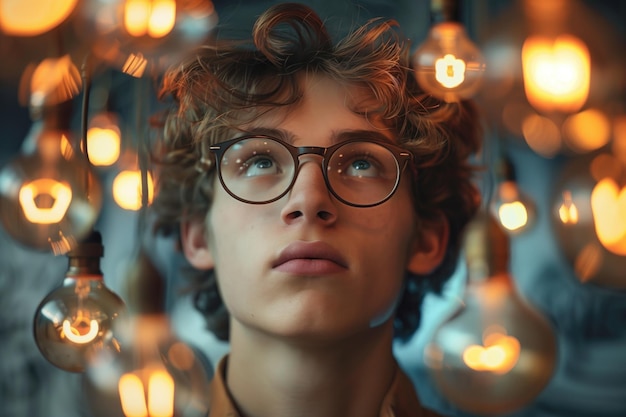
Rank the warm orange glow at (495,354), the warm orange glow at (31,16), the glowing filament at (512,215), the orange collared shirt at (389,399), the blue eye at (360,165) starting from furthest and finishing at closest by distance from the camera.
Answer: the orange collared shirt at (389,399) → the blue eye at (360,165) → the glowing filament at (512,215) → the warm orange glow at (495,354) → the warm orange glow at (31,16)

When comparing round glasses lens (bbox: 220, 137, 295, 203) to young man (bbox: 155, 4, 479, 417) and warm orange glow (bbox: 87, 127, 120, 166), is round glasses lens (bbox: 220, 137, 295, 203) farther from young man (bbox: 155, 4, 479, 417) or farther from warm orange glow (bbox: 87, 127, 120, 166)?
warm orange glow (bbox: 87, 127, 120, 166)

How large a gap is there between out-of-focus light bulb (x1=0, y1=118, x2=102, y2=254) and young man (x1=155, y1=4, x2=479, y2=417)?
0.21m

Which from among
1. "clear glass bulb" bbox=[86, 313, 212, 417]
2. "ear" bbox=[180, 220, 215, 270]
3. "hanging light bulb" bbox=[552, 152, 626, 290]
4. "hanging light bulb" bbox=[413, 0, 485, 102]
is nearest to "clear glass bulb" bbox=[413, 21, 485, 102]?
"hanging light bulb" bbox=[413, 0, 485, 102]

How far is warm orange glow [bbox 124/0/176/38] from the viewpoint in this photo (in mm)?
498

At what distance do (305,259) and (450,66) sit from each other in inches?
10.9

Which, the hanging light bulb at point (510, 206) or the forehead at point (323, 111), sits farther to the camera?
Result: the forehead at point (323, 111)

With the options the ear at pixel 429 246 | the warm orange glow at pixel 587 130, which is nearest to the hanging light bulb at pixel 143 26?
the warm orange glow at pixel 587 130

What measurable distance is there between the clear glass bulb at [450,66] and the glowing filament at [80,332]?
1.09 ft

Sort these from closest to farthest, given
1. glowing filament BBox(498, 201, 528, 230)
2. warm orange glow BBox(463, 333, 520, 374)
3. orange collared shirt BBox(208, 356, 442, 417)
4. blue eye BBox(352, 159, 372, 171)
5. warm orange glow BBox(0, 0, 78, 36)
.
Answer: warm orange glow BBox(0, 0, 78, 36), warm orange glow BBox(463, 333, 520, 374), glowing filament BBox(498, 201, 528, 230), blue eye BBox(352, 159, 372, 171), orange collared shirt BBox(208, 356, 442, 417)

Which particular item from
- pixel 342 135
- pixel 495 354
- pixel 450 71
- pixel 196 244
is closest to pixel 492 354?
pixel 495 354

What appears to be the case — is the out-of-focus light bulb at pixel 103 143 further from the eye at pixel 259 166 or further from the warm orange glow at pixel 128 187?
the eye at pixel 259 166

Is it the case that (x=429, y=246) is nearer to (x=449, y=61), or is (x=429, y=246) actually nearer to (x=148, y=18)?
(x=449, y=61)

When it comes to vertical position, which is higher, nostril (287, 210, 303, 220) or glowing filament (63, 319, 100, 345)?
nostril (287, 210, 303, 220)

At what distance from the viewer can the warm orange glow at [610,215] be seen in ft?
1.63
